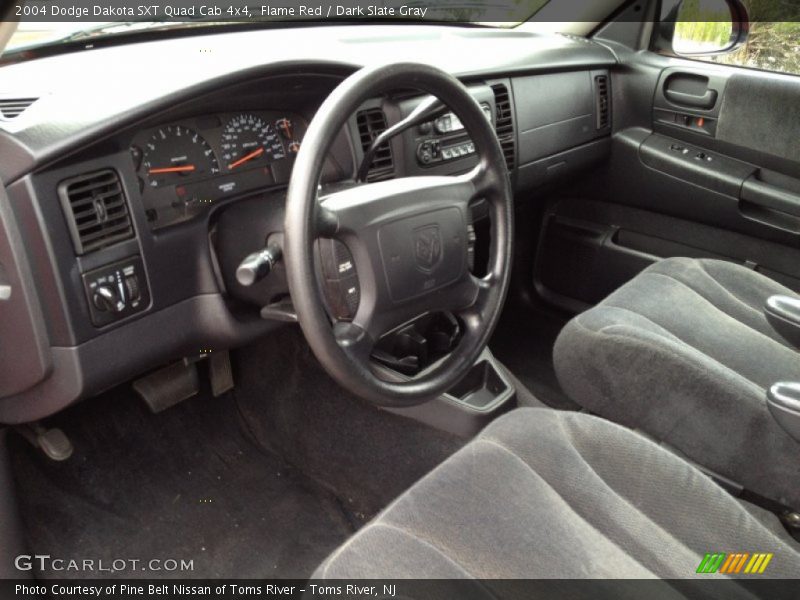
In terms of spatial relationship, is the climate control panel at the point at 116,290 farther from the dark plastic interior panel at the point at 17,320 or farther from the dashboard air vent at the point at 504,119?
the dashboard air vent at the point at 504,119

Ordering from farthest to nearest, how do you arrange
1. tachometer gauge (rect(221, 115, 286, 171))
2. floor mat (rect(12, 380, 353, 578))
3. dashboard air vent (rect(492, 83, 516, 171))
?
dashboard air vent (rect(492, 83, 516, 171)) < floor mat (rect(12, 380, 353, 578)) < tachometer gauge (rect(221, 115, 286, 171))

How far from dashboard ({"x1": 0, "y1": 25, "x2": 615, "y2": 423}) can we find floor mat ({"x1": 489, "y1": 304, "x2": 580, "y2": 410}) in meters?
0.96

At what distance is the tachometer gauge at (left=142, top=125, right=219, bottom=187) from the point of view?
1.40 m

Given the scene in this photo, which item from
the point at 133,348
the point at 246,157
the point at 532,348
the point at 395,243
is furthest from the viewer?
the point at 532,348

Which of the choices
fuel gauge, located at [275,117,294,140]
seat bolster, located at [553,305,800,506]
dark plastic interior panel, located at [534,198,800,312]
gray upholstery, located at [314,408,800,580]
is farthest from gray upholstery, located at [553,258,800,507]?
fuel gauge, located at [275,117,294,140]

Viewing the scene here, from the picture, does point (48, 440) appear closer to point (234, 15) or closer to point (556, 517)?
point (234, 15)

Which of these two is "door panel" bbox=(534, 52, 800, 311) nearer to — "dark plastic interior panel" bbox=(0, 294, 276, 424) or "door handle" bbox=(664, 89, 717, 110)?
"door handle" bbox=(664, 89, 717, 110)

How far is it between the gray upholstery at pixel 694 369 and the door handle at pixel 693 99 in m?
0.77

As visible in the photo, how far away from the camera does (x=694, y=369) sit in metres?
1.48

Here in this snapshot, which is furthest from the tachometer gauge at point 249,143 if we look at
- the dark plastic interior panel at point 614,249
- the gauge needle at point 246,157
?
the dark plastic interior panel at point 614,249

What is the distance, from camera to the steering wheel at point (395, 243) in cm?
111

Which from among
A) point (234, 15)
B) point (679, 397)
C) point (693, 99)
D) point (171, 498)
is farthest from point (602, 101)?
point (171, 498)

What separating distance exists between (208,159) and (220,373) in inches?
29.3

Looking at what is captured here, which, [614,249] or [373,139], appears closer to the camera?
[373,139]
